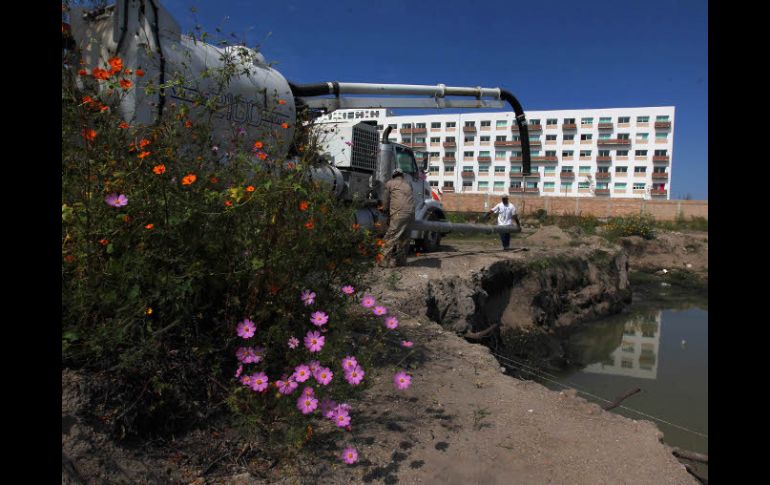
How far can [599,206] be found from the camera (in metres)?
35.7

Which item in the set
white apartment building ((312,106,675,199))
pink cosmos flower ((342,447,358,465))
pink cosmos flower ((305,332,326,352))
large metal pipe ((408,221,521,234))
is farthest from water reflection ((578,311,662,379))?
white apartment building ((312,106,675,199))

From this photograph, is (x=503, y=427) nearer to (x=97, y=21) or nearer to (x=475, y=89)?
(x=97, y=21)

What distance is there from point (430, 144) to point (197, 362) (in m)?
70.9

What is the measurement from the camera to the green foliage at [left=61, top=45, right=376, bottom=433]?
2.20 metres

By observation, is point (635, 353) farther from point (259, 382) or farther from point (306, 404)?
point (259, 382)

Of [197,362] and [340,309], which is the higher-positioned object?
[340,309]

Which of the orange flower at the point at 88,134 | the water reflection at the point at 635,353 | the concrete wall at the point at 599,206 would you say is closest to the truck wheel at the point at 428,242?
the water reflection at the point at 635,353

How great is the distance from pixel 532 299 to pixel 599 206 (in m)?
28.2

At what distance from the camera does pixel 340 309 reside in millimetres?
3094

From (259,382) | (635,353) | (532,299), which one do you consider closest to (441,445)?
(259,382)

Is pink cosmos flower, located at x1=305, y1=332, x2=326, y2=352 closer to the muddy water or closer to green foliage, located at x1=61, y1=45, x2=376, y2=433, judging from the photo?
green foliage, located at x1=61, y1=45, x2=376, y2=433

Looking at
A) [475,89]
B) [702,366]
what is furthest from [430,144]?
[702,366]

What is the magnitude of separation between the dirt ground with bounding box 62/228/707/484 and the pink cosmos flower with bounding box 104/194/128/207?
83 cm

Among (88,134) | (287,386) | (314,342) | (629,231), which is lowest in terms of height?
(287,386)
